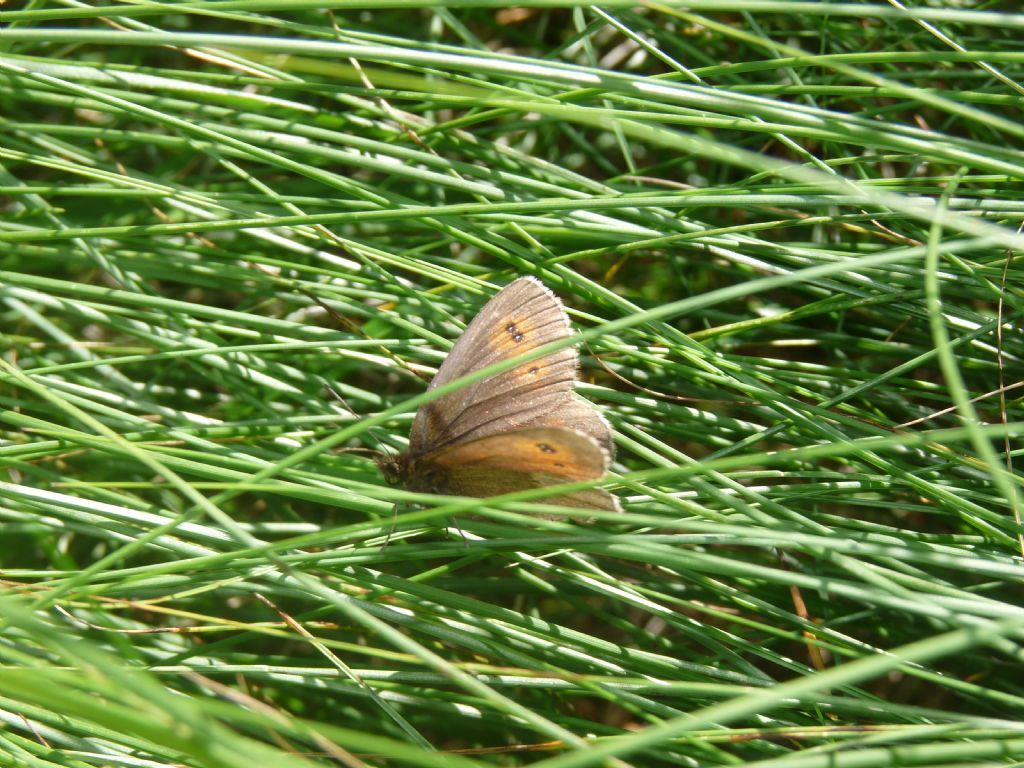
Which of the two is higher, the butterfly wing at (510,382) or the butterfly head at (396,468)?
the butterfly wing at (510,382)

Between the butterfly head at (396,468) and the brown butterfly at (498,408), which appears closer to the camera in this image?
the brown butterfly at (498,408)

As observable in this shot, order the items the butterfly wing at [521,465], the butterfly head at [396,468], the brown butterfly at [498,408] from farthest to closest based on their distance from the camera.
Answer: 1. the butterfly head at [396,468]
2. the brown butterfly at [498,408]
3. the butterfly wing at [521,465]

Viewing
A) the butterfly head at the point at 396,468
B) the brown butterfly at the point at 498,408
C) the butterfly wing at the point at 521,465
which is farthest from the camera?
the butterfly head at the point at 396,468

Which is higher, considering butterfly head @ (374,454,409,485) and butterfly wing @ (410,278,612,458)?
butterfly wing @ (410,278,612,458)

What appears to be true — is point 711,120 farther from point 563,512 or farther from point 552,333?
point 563,512

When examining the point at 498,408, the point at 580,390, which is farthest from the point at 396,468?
the point at 580,390

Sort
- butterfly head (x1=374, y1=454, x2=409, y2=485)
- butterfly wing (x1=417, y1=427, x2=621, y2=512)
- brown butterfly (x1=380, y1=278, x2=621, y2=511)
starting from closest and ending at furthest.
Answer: butterfly wing (x1=417, y1=427, x2=621, y2=512) < brown butterfly (x1=380, y1=278, x2=621, y2=511) < butterfly head (x1=374, y1=454, x2=409, y2=485)

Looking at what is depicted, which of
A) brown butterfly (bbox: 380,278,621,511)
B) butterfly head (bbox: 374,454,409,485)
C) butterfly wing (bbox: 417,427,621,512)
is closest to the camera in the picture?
butterfly wing (bbox: 417,427,621,512)

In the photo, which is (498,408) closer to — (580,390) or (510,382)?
(510,382)

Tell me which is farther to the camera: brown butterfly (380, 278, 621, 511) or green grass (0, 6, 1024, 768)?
brown butterfly (380, 278, 621, 511)
